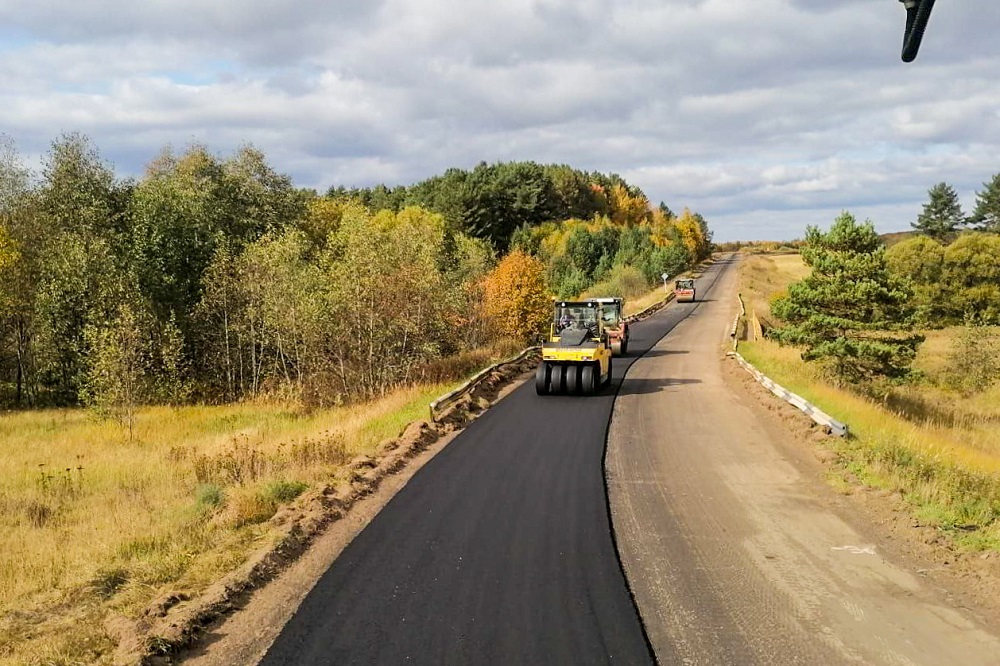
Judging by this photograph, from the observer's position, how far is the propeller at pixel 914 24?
388 cm

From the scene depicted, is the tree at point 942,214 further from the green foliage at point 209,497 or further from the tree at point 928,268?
the green foliage at point 209,497

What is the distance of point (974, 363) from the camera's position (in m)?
40.2

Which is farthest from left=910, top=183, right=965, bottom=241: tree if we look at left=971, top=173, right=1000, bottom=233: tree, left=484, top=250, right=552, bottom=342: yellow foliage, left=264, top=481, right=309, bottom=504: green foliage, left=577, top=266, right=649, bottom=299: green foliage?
left=264, top=481, right=309, bottom=504: green foliage

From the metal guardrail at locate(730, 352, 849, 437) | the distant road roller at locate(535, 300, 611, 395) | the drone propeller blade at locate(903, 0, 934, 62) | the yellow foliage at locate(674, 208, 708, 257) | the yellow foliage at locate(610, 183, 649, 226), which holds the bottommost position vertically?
the metal guardrail at locate(730, 352, 849, 437)

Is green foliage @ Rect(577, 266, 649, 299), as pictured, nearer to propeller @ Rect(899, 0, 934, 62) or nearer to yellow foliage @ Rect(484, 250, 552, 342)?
yellow foliage @ Rect(484, 250, 552, 342)

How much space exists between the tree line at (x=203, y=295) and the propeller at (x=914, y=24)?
2456 centimetres

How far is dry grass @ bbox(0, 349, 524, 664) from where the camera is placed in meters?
7.97

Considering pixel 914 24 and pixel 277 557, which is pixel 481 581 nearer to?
pixel 277 557

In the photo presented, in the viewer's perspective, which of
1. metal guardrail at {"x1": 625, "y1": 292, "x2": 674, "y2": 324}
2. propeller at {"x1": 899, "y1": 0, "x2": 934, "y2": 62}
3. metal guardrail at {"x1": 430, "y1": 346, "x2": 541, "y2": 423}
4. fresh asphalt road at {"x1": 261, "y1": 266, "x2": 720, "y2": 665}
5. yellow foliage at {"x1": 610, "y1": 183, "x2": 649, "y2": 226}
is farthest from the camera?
yellow foliage at {"x1": 610, "y1": 183, "x2": 649, "y2": 226}

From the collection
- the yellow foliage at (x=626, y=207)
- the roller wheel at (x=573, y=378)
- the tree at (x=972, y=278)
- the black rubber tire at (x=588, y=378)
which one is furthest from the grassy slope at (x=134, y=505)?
the yellow foliage at (x=626, y=207)

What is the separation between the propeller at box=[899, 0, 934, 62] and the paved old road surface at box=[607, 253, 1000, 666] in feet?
16.6

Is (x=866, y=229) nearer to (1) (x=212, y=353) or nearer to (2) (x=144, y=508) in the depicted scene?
(2) (x=144, y=508)

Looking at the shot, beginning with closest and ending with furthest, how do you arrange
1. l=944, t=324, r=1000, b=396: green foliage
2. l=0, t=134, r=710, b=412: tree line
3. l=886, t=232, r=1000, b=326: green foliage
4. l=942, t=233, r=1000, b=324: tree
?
l=0, t=134, r=710, b=412: tree line < l=944, t=324, r=1000, b=396: green foliage < l=942, t=233, r=1000, b=324: tree < l=886, t=232, r=1000, b=326: green foliage

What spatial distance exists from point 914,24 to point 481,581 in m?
6.57
